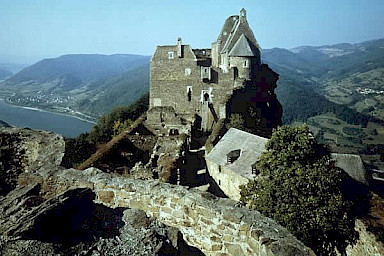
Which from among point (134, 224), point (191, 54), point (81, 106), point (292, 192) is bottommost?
point (81, 106)

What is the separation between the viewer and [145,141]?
21.1 metres

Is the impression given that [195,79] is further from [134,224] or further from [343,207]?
[134,224]

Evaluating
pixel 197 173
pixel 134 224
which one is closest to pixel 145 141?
pixel 197 173

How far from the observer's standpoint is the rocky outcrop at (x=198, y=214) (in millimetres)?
4559

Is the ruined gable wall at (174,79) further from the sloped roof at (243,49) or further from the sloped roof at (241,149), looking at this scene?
the sloped roof at (241,149)

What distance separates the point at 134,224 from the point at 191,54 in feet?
93.6

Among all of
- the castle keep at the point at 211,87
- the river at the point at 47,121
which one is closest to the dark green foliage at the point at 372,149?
the castle keep at the point at 211,87

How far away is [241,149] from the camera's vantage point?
63.7ft

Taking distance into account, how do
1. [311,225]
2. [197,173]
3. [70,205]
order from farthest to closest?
[197,173] < [311,225] < [70,205]

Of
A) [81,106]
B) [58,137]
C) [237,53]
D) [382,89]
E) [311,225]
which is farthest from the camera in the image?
[382,89]

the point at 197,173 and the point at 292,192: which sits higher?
the point at 292,192

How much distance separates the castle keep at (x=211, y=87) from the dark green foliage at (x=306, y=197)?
14704 mm

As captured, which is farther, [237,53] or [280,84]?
[280,84]

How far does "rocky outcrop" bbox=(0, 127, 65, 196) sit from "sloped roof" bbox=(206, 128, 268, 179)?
34.5 ft
